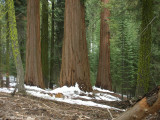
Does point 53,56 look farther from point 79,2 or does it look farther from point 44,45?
point 79,2

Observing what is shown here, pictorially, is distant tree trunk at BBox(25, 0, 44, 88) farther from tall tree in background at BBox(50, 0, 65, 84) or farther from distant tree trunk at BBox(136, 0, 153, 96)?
distant tree trunk at BBox(136, 0, 153, 96)

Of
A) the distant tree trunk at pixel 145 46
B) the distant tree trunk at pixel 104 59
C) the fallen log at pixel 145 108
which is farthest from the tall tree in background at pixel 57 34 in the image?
the fallen log at pixel 145 108

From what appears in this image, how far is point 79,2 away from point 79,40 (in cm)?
185

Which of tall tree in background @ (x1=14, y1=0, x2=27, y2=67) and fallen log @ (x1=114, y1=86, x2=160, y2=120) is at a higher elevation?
tall tree in background @ (x1=14, y1=0, x2=27, y2=67)

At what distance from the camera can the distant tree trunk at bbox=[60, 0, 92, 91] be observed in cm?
841

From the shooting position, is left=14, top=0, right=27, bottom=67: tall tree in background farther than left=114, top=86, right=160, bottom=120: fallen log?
Yes

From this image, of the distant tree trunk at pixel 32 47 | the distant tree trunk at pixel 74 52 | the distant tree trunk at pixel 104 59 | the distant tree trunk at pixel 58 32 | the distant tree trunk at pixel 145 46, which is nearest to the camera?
the distant tree trunk at pixel 145 46

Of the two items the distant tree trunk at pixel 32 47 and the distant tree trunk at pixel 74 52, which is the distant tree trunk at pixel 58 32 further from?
the distant tree trunk at pixel 74 52

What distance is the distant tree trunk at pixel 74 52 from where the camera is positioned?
841 centimetres

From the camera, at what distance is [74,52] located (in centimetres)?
852

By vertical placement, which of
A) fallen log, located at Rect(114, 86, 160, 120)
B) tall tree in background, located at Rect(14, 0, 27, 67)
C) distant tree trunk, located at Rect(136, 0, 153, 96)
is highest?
tall tree in background, located at Rect(14, 0, 27, 67)

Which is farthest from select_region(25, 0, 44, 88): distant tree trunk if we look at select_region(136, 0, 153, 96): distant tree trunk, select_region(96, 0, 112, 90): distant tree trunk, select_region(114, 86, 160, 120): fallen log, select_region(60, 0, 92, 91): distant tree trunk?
select_region(114, 86, 160, 120): fallen log

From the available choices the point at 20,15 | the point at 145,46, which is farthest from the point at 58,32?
the point at 145,46

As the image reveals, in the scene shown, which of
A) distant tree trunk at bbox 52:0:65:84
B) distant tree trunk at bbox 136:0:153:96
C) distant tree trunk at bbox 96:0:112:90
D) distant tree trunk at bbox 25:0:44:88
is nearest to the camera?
distant tree trunk at bbox 136:0:153:96
